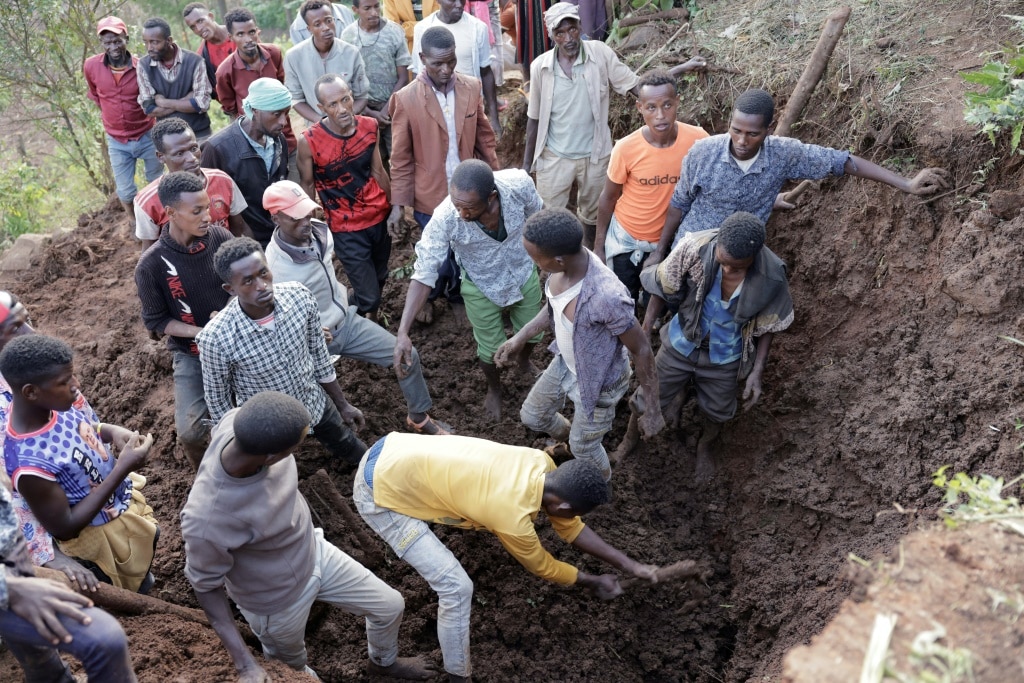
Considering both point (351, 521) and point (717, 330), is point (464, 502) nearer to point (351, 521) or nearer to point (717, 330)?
point (351, 521)

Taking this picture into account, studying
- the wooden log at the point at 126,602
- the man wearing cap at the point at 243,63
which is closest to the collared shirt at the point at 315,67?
the man wearing cap at the point at 243,63

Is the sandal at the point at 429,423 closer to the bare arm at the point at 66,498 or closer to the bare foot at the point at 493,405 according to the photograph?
the bare foot at the point at 493,405

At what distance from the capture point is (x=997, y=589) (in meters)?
2.30

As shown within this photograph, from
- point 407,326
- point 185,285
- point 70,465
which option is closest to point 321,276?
point 407,326

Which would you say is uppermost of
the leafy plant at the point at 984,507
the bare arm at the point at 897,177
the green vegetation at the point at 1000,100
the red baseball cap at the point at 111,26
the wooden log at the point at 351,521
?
the red baseball cap at the point at 111,26

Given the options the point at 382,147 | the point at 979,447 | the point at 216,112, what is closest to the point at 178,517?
the point at 382,147

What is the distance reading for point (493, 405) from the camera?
5492 millimetres

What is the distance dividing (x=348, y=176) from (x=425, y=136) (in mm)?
598

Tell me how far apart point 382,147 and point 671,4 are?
2.80 meters

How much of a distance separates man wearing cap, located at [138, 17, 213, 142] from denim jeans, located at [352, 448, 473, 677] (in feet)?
14.5

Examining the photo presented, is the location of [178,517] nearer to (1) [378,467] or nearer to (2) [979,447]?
(1) [378,467]

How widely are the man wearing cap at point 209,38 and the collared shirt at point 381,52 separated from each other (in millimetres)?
1164

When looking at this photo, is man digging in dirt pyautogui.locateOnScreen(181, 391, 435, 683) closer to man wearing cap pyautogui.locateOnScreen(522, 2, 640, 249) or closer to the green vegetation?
Answer: man wearing cap pyautogui.locateOnScreen(522, 2, 640, 249)

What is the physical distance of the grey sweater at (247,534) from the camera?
2.95 meters
